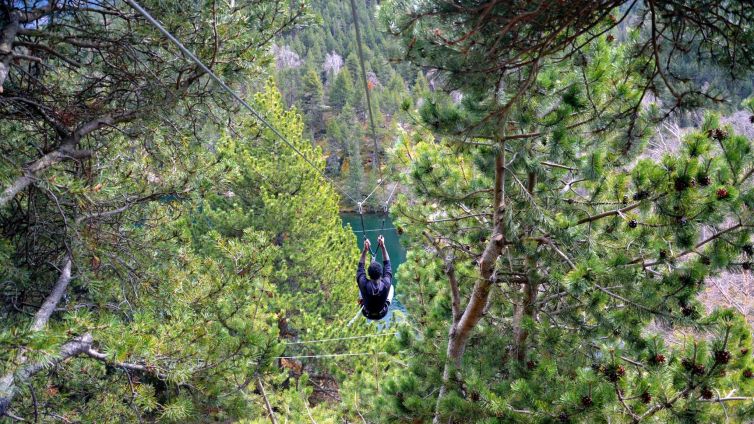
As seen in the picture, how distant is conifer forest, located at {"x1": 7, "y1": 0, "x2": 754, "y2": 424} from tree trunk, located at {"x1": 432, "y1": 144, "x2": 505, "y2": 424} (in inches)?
0.6

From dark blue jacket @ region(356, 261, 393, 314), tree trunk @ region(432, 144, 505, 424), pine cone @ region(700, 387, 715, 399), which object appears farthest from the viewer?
dark blue jacket @ region(356, 261, 393, 314)

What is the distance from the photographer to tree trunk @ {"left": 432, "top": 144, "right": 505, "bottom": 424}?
10.1ft

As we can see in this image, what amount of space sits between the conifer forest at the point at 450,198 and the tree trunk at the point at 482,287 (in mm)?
16

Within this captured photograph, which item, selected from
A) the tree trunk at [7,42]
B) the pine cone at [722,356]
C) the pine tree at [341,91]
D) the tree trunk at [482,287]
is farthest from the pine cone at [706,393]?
the pine tree at [341,91]

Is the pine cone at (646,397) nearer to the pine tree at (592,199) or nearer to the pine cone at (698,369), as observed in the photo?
the pine tree at (592,199)

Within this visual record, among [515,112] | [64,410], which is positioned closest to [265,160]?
[64,410]

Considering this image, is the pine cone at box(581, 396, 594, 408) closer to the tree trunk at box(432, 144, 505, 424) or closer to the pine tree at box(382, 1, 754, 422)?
Result: the pine tree at box(382, 1, 754, 422)

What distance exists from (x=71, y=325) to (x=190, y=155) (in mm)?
1706

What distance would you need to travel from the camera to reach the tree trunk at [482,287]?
121 inches

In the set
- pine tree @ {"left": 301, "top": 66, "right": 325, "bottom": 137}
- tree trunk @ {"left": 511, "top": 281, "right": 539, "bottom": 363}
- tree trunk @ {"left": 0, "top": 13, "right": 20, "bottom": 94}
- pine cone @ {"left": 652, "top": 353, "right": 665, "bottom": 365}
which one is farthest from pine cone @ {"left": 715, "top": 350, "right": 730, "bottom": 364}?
pine tree @ {"left": 301, "top": 66, "right": 325, "bottom": 137}

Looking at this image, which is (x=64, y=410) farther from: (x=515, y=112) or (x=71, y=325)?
(x=515, y=112)

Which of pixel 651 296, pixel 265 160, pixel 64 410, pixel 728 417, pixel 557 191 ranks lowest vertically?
pixel 64 410

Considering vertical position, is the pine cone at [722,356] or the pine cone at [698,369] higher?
the pine cone at [722,356]

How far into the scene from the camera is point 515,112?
2760mm
